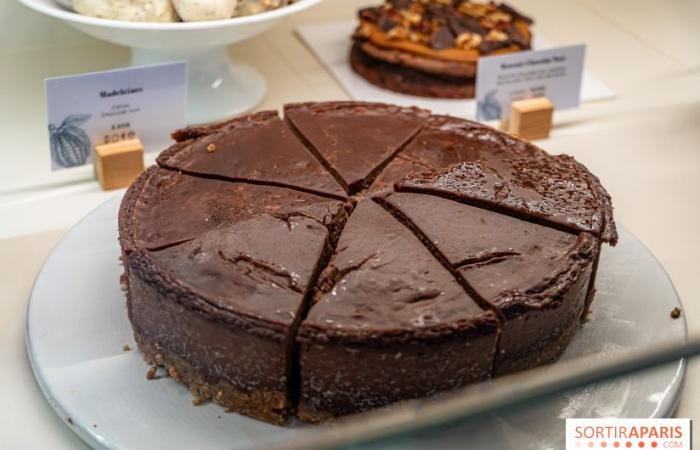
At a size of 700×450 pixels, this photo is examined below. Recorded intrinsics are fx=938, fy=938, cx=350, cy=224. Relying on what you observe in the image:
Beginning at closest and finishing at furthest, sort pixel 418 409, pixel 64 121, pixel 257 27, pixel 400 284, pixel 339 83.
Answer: pixel 418 409, pixel 400 284, pixel 64 121, pixel 257 27, pixel 339 83

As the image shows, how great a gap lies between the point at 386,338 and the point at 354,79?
46.8 inches

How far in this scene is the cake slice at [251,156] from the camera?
1.51 meters

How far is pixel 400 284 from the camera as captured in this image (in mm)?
1262

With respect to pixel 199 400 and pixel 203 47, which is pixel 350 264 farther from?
pixel 203 47

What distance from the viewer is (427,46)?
220 cm

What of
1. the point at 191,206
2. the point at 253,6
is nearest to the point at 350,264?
the point at 191,206

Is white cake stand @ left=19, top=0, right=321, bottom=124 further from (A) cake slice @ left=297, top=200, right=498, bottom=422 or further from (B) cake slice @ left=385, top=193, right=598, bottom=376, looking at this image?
(A) cake slice @ left=297, top=200, right=498, bottom=422

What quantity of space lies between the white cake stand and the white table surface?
0.27 ft

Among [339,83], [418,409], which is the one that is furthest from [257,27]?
[418,409]

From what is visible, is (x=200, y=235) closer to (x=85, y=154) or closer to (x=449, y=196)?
(x=449, y=196)

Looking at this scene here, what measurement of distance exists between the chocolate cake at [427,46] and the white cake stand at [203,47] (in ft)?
0.90

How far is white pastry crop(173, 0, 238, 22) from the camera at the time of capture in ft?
5.92

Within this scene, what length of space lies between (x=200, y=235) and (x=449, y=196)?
39 centimetres

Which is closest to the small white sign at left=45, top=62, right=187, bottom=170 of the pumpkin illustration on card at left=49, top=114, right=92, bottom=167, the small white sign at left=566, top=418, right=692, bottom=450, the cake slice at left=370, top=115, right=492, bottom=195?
the pumpkin illustration on card at left=49, top=114, right=92, bottom=167
